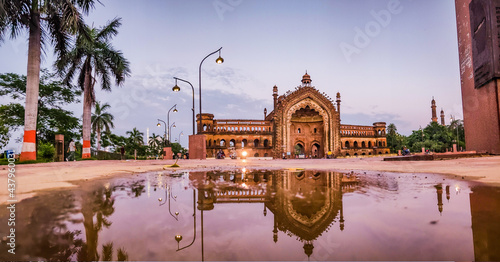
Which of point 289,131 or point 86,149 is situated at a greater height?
point 289,131

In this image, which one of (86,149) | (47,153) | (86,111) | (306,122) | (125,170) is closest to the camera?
(125,170)

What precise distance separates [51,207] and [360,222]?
345 cm

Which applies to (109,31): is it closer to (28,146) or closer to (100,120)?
(28,146)

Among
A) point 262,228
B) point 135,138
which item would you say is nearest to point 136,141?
point 135,138

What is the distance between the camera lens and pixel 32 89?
12.4 meters

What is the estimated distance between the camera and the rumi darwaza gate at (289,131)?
3819cm

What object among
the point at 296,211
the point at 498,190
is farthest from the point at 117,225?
the point at 498,190

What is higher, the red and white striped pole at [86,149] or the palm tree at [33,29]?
the palm tree at [33,29]

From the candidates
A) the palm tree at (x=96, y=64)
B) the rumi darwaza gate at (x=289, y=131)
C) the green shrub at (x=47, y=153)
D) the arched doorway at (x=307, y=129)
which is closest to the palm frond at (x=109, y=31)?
the palm tree at (x=96, y=64)

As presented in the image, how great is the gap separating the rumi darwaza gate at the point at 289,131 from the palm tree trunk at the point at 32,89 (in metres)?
25.7

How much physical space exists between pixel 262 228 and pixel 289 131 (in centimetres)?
3741

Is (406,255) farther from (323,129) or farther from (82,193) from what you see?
(323,129)

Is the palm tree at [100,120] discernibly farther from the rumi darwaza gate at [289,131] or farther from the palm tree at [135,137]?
the rumi darwaza gate at [289,131]

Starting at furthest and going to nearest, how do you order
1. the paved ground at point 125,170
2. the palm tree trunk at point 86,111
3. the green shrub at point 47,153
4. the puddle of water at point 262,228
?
the palm tree trunk at point 86,111 → the green shrub at point 47,153 → the paved ground at point 125,170 → the puddle of water at point 262,228
